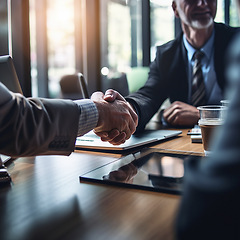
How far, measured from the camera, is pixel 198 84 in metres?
1.89

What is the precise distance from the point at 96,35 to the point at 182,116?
2.27m

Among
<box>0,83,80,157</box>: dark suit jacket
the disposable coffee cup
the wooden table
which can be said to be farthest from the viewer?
the disposable coffee cup

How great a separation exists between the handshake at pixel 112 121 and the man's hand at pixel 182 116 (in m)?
0.57

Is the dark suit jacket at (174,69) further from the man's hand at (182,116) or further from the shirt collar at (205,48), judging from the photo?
the man's hand at (182,116)

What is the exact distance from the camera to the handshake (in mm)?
897

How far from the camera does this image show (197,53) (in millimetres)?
1953

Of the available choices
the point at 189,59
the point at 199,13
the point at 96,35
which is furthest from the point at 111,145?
the point at 96,35

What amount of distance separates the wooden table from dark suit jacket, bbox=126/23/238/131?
123 cm

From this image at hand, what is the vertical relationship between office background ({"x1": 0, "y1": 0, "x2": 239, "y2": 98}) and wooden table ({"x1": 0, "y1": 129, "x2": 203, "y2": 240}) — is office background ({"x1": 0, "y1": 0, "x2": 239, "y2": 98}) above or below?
Result: above

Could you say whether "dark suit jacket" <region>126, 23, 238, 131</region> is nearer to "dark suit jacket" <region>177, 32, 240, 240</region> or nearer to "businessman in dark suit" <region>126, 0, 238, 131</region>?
"businessman in dark suit" <region>126, 0, 238, 131</region>

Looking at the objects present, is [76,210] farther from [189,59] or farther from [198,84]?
[189,59]

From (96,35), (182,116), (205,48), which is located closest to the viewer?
(182,116)

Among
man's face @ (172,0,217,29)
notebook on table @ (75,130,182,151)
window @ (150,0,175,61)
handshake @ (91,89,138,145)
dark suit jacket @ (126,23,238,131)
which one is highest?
window @ (150,0,175,61)

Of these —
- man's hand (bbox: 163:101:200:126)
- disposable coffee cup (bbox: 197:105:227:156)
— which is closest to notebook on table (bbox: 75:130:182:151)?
disposable coffee cup (bbox: 197:105:227:156)
